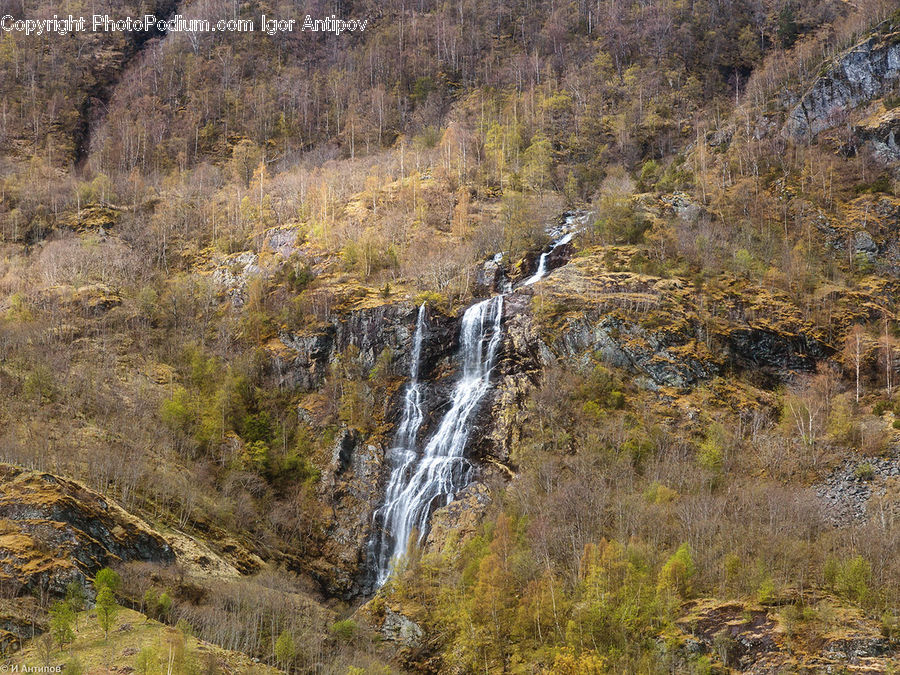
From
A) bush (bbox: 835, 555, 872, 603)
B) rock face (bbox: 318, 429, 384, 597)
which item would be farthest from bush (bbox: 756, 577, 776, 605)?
rock face (bbox: 318, 429, 384, 597)

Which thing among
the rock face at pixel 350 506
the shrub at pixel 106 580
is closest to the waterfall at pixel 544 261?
the rock face at pixel 350 506

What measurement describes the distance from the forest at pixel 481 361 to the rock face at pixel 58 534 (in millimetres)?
209

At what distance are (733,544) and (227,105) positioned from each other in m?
133

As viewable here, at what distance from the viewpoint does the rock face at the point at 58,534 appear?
46375 millimetres

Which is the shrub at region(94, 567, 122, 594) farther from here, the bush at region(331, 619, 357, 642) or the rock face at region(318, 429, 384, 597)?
the rock face at region(318, 429, 384, 597)

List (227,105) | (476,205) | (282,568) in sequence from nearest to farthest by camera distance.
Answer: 1. (282,568)
2. (476,205)
3. (227,105)

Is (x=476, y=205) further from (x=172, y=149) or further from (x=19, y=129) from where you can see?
(x=19, y=129)

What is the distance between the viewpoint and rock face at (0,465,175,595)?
1826 inches

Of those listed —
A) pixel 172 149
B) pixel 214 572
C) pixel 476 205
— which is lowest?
pixel 214 572

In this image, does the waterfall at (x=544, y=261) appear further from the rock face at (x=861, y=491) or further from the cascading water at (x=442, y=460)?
the rock face at (x=861, y=491)

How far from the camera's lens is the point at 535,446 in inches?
2721

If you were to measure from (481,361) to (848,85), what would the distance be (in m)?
65.8

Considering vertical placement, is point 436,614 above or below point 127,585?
below

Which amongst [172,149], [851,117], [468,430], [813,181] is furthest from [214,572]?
[172,149]
